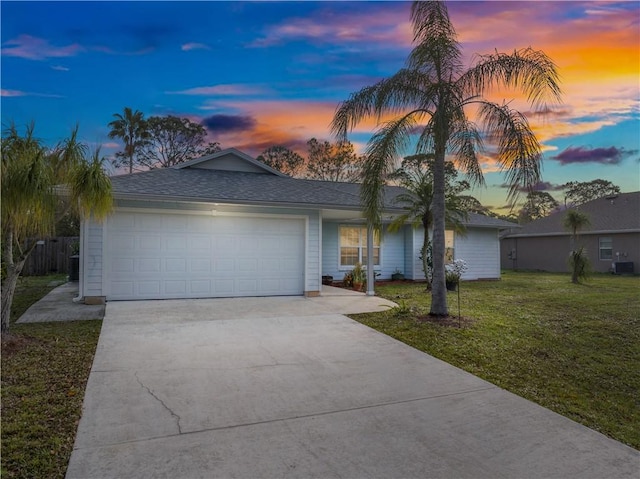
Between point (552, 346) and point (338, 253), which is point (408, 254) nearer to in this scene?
point (338, 253)

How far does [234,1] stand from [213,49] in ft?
8.32

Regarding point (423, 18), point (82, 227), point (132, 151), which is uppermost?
point (132, 151)

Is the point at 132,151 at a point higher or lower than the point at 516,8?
higher

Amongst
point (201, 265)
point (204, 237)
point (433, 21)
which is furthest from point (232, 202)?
point (433, 21)

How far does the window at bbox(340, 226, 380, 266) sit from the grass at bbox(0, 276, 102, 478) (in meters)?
10.3

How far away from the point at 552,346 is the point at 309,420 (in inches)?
191

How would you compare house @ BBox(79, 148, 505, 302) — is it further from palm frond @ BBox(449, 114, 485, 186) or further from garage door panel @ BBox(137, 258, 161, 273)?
palm frond @ BBox(449, 114, 485, 186)

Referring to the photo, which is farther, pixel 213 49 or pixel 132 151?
pixel 132 151

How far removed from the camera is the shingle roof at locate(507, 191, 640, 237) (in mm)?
22062

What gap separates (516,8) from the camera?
29.6 ft

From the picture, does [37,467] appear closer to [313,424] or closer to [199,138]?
[313,424]

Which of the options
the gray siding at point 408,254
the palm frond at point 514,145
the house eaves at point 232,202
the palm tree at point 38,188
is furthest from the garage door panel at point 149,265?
the gray siding at point 408,254

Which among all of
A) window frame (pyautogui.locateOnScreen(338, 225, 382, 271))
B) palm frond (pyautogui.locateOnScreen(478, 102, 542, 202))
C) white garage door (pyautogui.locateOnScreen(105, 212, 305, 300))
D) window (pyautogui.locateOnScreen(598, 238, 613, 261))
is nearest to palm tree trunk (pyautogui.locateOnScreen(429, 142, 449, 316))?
palm frond (pyautogui.locateOnScreen(478, 102, 542, 202))

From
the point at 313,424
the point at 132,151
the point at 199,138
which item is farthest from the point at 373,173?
the point at 132,151
